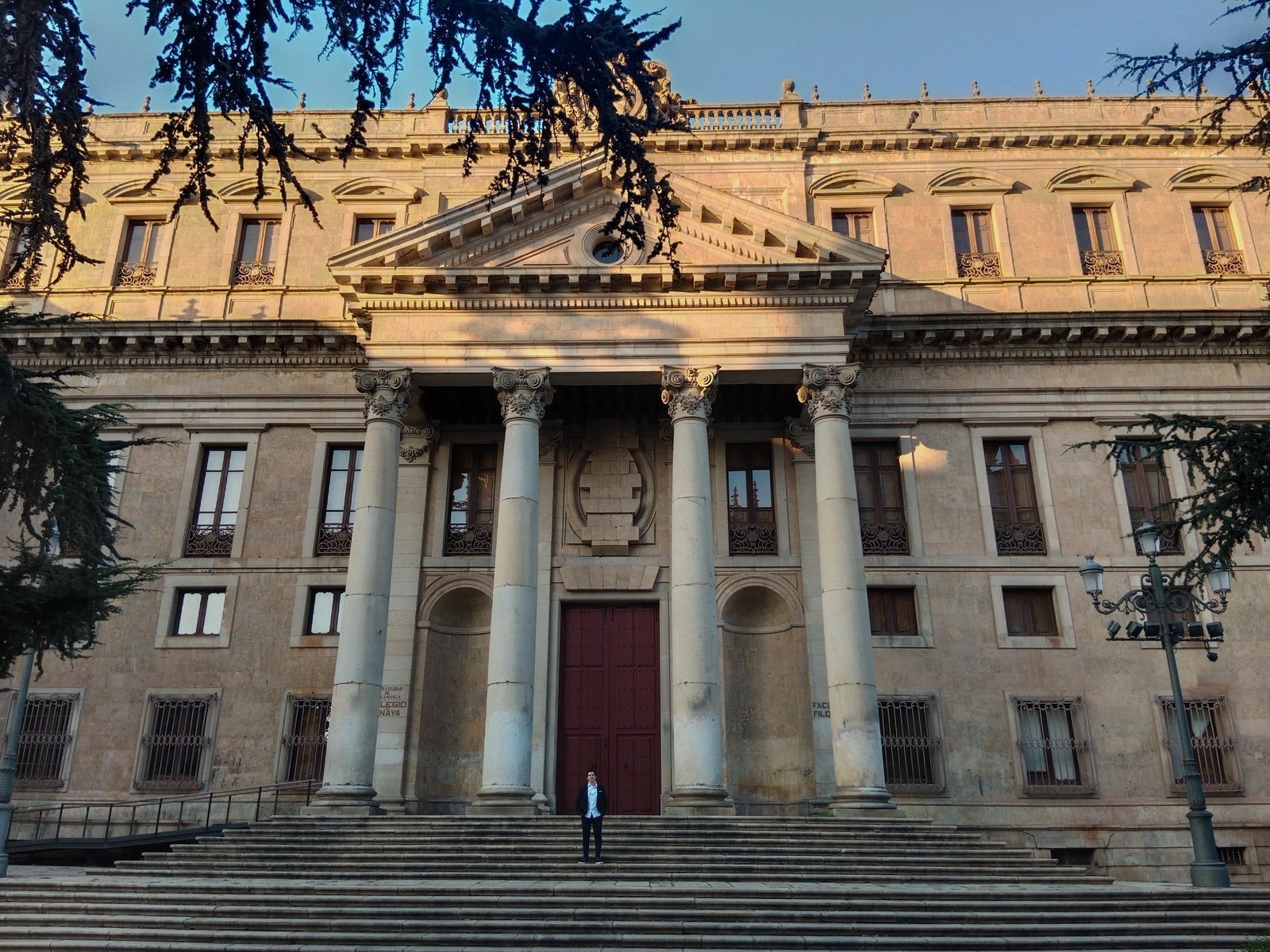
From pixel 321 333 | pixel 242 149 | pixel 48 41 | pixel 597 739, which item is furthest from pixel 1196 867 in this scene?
pixel 321 333

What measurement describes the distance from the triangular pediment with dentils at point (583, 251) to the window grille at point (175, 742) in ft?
33.1

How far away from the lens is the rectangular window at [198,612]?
909 inches

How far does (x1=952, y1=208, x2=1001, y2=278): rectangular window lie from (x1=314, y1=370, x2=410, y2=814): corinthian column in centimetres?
1479

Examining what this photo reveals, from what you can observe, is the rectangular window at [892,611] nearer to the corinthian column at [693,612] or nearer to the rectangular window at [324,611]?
the corinthian column at [693,612]

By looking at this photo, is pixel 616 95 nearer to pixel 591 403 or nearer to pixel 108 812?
pixel 591 403

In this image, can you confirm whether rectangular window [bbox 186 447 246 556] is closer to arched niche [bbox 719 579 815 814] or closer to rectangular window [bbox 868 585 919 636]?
arched niche [bbox 719 579 815 814]

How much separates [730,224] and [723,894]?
13.6m

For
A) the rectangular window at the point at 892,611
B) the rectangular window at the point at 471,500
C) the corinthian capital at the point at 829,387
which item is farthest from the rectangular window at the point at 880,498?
the rectangular window at the point at 471,500

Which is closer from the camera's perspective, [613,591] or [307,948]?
[307,948]

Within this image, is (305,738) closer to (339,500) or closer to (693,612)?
(339,500)

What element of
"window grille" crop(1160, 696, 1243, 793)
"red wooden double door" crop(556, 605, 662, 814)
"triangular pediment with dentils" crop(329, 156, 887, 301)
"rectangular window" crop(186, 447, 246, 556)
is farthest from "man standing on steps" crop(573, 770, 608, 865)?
"window grille" crop(1160, 696, 1243, 793)

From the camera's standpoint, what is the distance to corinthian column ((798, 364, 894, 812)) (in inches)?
714

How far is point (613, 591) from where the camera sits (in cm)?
2305

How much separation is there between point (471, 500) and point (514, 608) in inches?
238
